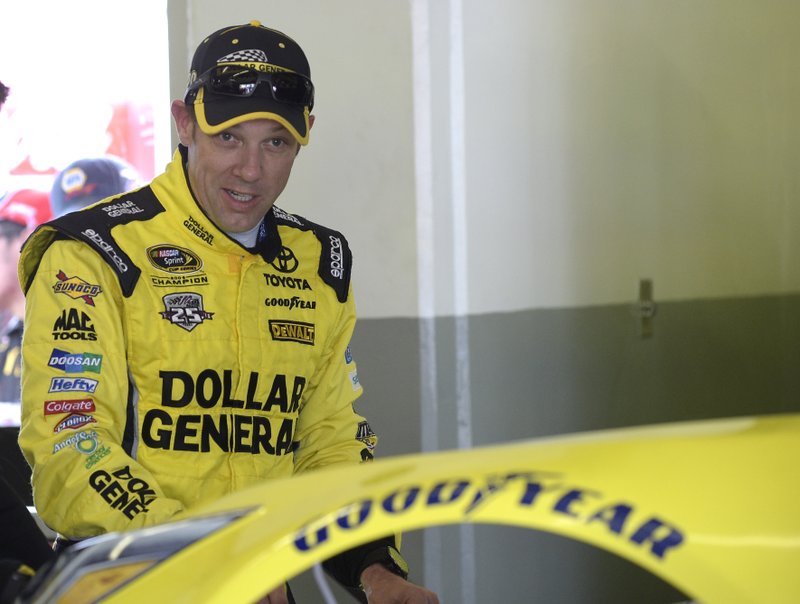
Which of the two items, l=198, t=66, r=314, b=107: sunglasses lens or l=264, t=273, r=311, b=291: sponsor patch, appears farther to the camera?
l=264, t=273, r=311, b=291: sponsor patch

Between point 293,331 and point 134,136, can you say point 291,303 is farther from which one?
point 134,136

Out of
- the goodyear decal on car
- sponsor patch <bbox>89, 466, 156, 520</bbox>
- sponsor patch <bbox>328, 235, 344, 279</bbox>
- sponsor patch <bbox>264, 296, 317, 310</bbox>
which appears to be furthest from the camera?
sponsor patch <bbox>328, 235, 344, 279</bbox>

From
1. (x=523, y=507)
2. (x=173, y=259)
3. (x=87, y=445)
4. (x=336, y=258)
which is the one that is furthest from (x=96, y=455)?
(x=523, y=507)

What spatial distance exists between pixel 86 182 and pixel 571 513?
3.02 metres

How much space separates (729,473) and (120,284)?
1057mm

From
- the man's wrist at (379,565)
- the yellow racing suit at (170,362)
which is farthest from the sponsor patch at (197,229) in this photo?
the man's wrist at (379,565)

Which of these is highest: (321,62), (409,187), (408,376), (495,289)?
(321,62)

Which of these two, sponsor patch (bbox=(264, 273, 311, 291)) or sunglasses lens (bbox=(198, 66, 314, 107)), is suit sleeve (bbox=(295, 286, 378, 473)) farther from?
sunglasses lens (bbox=(198, 66, 314, 107))

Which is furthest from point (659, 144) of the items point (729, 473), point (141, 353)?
point (729, 473)

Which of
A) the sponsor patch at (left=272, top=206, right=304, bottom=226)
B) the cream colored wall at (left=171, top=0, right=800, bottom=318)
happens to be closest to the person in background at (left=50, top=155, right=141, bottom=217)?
the cream colored wall at (left=171, top=0, right=800, bottom=318)

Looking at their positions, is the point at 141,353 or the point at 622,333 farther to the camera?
the point at 622,333

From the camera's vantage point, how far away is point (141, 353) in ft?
5.59

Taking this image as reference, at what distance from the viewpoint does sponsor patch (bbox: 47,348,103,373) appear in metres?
1.62

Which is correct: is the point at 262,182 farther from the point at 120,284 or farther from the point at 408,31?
the point at 408,31
